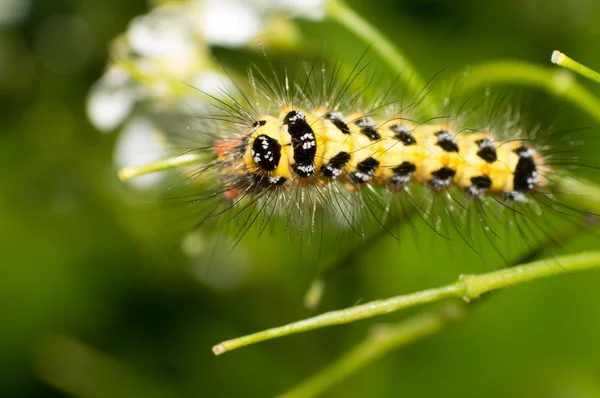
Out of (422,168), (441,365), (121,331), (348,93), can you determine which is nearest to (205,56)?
(348,93)

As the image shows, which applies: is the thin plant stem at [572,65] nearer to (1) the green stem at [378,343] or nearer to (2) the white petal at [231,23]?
(1) the green stem at [378,343]

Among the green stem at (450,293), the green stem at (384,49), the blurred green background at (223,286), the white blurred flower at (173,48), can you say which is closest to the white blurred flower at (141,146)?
the white blurred flower at (173,48)

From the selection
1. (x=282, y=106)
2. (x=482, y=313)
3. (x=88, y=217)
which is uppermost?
(x=88, y=217)

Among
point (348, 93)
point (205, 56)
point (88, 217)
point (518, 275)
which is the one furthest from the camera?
point (88, 217)

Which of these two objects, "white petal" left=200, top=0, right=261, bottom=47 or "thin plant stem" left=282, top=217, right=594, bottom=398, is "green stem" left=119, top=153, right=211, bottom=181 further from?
"white petal" left=200, top=0, right=261, bottom=47

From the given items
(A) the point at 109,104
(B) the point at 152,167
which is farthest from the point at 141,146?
(B) the point at 152,167

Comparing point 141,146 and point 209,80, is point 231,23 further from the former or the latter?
point 141,146

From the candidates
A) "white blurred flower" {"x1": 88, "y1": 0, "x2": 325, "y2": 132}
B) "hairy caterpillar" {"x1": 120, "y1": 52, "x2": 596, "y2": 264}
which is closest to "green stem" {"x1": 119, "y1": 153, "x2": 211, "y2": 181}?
"hairy caterpillar" {"x1": 120, "y1": 52, "x2": 596, "y2": 264}

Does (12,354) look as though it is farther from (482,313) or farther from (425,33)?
(425,33)
